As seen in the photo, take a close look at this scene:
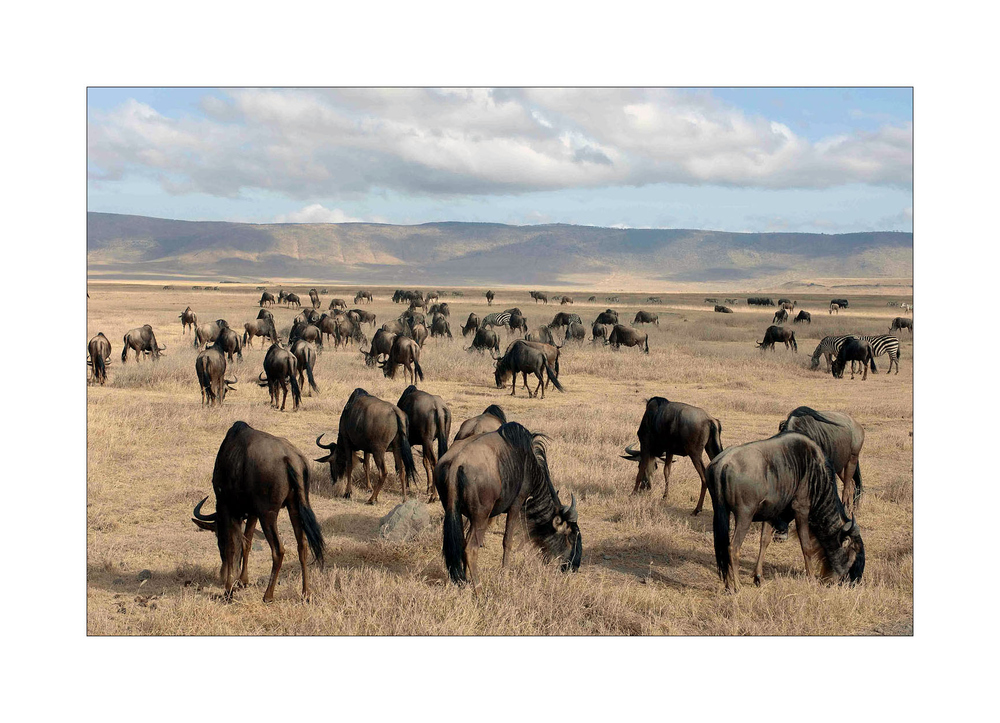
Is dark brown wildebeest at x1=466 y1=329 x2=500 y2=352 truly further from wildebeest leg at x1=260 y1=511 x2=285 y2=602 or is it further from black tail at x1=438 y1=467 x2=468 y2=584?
wildebeest leg at x1=260 y1=511 x2=285 y2=602

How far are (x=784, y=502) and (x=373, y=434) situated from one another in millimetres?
5205

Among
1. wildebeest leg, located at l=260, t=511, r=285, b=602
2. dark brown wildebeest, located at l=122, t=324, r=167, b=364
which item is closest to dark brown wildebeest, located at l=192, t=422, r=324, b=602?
wildebeest leg, located at l=260, t=511, r=285, b=602

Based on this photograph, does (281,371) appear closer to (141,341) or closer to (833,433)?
(141,341)

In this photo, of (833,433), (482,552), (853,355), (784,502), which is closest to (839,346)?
(853,355)

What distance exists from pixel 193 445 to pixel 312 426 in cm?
290

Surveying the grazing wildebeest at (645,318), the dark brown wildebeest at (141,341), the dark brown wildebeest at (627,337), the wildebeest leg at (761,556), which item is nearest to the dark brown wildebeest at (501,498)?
the wildebeest leg at (761,556)

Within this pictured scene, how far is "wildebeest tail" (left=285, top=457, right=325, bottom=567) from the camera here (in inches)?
274

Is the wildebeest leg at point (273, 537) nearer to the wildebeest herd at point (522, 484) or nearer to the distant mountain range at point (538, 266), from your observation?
the wildebeest herd at point (522, 484)

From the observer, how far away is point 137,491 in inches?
445

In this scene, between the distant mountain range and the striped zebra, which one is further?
the distant mountain range

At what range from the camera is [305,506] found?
7.05 m
